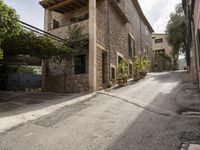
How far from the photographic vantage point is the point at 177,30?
70.0 ft

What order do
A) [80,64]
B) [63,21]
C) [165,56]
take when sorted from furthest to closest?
[165,56], [63,21], [80,64]

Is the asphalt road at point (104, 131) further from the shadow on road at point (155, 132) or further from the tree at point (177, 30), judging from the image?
the tree at point (177, 30)

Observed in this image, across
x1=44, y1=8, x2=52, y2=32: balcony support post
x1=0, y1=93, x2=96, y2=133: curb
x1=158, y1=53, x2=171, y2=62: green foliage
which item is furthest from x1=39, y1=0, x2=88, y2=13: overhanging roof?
x1=158, y1=53, x2=171, y2=62: green foliage

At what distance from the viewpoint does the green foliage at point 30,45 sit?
29.0ft

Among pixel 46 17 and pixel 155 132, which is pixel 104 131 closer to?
pixel 155 132

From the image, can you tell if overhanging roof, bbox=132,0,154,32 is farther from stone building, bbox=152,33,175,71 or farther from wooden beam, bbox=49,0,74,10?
wooden beam, bbox=49,0,74,10

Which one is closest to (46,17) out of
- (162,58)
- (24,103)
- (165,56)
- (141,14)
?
(24,103)

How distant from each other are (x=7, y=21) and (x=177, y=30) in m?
18.9

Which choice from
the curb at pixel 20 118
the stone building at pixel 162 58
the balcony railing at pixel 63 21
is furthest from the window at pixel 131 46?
the curb at pixel 20 118

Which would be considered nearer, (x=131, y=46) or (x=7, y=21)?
(x=7, y=21)

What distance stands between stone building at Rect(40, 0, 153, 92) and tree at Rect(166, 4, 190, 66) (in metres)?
6.16

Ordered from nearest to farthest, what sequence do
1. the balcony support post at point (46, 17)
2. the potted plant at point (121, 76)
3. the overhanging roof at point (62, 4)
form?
the overhanging roof at point (62, 4) → the potted plant at point (121, 76) → the balcony support post at point (46, 17)

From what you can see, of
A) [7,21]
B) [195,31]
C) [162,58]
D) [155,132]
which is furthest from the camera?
[162,58]

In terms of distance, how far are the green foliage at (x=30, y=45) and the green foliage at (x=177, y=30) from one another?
1454 centimetres
